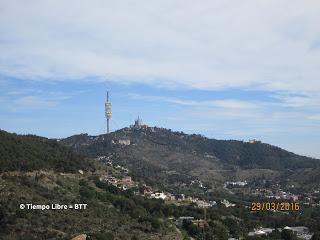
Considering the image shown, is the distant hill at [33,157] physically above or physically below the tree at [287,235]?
above

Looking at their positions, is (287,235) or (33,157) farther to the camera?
(33,157)

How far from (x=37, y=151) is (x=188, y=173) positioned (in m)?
98.0

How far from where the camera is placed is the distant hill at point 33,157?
7321 centimetres

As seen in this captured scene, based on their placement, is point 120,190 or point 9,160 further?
point 120,190

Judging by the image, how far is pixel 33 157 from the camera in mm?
80438

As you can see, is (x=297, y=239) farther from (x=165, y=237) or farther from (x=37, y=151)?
(x=37, y=151)

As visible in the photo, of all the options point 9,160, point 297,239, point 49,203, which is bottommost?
point 297,239

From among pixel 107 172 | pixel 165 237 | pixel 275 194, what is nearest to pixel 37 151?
pixel 107 172

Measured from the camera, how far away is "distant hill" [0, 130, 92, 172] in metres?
73.2

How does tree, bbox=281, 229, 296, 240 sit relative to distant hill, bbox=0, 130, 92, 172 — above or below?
below

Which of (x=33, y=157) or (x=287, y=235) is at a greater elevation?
(x=33, y=157)

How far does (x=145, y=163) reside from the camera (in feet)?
573

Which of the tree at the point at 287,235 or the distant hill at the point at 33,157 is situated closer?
the tree at the point at 287,235

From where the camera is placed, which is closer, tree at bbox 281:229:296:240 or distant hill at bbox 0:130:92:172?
tree at bbox 281:229:296:240
